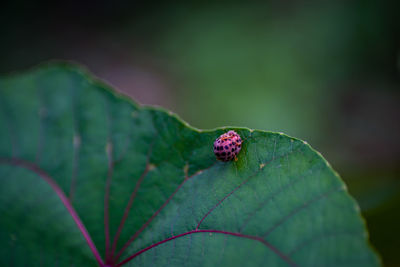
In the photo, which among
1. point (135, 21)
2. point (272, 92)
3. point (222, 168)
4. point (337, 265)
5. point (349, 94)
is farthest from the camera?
point (135, 21)

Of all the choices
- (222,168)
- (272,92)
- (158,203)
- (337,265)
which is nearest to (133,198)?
(158,203)

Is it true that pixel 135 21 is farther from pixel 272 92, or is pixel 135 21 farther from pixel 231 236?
pixel 231 236

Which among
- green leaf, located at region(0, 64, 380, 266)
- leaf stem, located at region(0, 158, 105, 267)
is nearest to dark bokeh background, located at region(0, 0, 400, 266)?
green leaf, located at region(0, 64, 380, 266)

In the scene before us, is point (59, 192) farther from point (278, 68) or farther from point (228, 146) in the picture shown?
point (278, 68)

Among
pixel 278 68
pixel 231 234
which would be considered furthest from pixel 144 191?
pixel 278 68

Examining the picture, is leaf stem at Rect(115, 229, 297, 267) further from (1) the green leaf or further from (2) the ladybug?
(2) the ladybug
